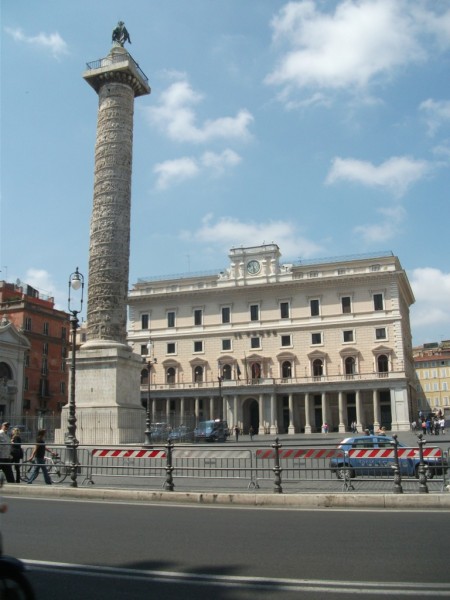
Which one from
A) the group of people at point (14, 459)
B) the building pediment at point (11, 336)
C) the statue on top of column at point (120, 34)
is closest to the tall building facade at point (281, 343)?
the building pediment at point (11, 336)

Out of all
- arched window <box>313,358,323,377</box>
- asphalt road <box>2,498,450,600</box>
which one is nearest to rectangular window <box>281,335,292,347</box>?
arched window <box>313,358,323,377</box>

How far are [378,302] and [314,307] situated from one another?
19.2 ft

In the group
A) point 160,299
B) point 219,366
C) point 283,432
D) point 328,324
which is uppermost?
point 160,299

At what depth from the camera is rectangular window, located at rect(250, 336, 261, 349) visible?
55500 mm

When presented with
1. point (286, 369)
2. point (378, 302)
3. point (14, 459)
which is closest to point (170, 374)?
point (286, 369)

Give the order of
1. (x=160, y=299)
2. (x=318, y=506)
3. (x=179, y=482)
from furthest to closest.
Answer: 1. (x=160, y=299)
2. (x=179, y=482)
3. (x=318, y=506)

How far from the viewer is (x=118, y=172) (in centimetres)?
2522

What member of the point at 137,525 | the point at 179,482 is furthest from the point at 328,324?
→ the point at 137,525

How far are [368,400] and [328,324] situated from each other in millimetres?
7685

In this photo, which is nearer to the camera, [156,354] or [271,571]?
[271,571]

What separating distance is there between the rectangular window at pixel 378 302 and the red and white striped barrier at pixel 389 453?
4207cm

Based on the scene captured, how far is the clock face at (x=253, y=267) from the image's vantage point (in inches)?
2243

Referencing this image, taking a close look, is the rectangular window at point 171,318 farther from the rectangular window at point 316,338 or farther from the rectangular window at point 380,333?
the rectangular window at point 380,333

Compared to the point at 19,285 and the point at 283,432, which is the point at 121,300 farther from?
the point at 19,285
